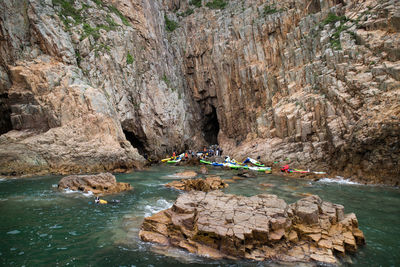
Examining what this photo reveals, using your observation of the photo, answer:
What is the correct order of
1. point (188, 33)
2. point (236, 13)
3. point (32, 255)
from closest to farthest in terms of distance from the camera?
1. point (32, 255)
2. point (236, 13)
3. point (188, 33)

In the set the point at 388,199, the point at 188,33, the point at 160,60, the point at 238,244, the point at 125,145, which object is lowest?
the point at 388,199

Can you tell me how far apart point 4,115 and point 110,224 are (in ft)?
72.4

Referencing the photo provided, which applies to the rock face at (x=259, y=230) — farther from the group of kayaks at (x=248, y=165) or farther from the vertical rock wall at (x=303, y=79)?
the group of kayaks at (x=248, y=165)

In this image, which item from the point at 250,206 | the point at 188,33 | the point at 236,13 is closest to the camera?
the point at 250,206

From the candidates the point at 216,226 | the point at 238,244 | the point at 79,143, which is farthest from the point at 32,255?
the point at 79,143

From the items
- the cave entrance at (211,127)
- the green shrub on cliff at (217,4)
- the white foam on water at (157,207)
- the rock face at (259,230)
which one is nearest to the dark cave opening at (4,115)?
the white foam on water at (157,207)

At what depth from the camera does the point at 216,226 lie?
888 centimetres

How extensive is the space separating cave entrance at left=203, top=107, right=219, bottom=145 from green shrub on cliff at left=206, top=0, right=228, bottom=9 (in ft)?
57.6

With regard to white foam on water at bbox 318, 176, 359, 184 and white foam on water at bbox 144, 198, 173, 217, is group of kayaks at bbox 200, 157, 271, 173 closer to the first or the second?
white foam on water at bbox 318, 176, 359, 184

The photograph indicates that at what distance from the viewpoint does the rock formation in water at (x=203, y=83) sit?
21.2 m

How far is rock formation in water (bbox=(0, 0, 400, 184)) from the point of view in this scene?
21250 mm

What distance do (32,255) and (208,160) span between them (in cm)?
2699

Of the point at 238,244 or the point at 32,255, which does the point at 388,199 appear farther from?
the point at 32,255

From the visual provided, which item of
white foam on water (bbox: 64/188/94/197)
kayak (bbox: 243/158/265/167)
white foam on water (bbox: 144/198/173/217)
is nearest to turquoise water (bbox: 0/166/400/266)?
white foam on water (bbox: 144/198/173/217)
